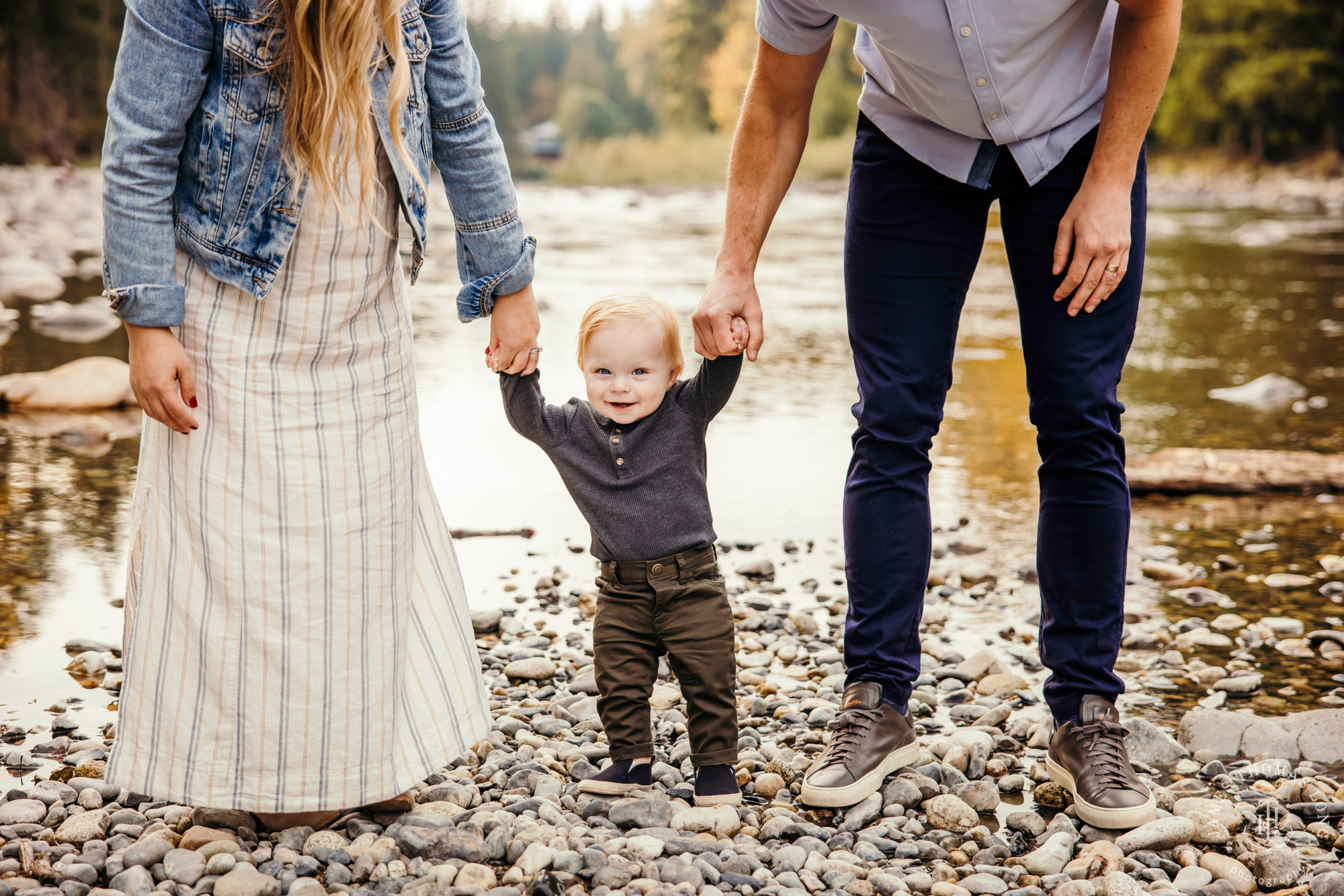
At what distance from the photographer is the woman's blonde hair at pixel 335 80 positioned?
164 cm

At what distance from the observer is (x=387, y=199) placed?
184 cm

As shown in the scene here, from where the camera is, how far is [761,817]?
1.98m

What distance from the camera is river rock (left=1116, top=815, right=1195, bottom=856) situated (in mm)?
1849

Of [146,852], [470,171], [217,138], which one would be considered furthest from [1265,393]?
[146,852]

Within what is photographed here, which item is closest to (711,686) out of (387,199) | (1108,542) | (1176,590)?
(1108,542)

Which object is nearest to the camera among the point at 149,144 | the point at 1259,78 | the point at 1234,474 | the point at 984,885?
the point at 149,144

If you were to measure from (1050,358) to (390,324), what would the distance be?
110 cm

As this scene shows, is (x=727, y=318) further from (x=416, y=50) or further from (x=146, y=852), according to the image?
(x=146, y=852)

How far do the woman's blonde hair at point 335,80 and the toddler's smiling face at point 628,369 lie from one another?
489mm

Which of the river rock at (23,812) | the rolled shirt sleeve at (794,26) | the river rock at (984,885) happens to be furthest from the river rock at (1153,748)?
the river rock at (23,812)

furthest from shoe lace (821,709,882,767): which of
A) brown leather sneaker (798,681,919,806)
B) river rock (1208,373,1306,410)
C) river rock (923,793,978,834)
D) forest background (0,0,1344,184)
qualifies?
forest background (0,0,1344,184)

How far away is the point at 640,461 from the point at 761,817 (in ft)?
2.10

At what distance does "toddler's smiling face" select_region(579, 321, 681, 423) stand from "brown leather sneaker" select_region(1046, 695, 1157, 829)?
932 millimetres

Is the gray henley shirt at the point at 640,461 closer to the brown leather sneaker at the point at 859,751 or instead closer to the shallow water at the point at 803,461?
the brown leather sneaker at the point at 859,751
